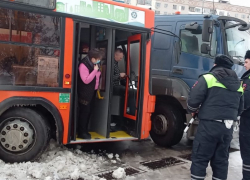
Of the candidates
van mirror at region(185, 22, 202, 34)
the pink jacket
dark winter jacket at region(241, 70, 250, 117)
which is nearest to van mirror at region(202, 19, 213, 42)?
van mirror at region(185, 22, 202, 34)

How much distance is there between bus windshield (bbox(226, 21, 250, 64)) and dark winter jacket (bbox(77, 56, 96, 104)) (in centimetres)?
280

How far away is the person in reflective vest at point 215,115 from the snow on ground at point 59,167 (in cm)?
130

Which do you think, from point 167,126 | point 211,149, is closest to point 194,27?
point 167,126

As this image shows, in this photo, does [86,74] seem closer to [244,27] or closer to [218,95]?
[218,95]

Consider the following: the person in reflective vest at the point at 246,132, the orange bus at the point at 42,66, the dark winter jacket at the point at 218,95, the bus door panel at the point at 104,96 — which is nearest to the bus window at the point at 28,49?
the orange bus at the point at 42,66

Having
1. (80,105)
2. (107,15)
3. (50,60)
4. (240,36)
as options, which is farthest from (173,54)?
(50,60)

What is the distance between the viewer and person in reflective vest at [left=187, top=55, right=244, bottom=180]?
371cm

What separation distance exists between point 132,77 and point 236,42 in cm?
226

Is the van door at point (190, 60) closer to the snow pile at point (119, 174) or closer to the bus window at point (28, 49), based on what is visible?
the snow pile at point (119, 174)

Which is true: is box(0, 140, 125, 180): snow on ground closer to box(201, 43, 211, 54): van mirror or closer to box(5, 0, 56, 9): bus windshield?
box(5, 0, 56, 9): bus windshield

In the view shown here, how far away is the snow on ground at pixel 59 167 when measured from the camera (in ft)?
13.6

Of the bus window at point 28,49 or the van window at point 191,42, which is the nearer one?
the bus window at point 28,49

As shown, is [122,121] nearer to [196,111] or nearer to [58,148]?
[58,148]

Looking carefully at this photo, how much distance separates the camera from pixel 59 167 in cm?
444
